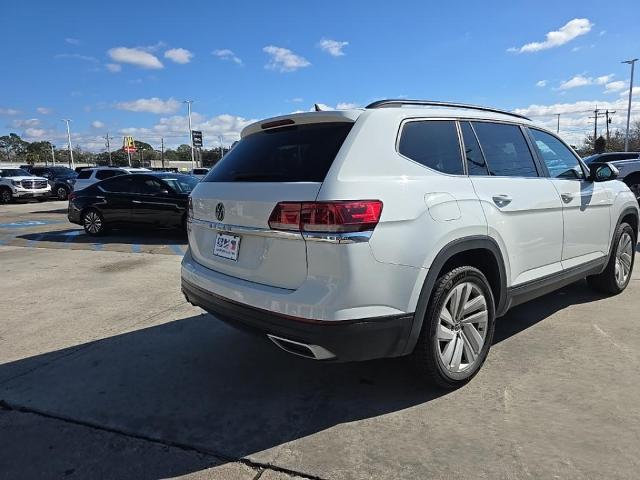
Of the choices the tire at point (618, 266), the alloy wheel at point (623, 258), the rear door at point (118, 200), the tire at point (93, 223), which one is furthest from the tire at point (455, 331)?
the tire at point (93, 223)

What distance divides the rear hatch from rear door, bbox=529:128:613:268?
7.30 ft

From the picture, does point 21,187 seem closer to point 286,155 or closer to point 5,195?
point 5,195

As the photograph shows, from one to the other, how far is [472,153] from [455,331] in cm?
125

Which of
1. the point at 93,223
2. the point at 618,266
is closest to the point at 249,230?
the point at 618,266

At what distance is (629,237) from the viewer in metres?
5.57

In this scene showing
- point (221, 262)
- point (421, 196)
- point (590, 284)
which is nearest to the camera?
point (421, 196)

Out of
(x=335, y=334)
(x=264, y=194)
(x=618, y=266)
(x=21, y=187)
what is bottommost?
(x=618, y=266)

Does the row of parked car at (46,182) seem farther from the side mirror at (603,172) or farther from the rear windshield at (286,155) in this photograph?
the side mirror at (603,172)

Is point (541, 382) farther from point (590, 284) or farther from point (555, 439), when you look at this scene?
point (590, 284)

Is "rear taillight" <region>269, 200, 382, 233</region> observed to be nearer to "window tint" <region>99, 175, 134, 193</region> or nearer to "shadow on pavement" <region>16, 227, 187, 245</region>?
"shadow on pavement" <region>16, 227, 187, 245</region>

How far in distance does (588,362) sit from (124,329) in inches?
156

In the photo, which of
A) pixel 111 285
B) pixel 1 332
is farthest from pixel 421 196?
pixel 111 285

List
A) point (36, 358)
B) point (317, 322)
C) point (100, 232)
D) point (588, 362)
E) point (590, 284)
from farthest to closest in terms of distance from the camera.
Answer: point (100, 232), point (590, 284), point (36, 358), point (588, 362), point (317, 322)

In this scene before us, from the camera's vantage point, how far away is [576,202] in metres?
4.35
